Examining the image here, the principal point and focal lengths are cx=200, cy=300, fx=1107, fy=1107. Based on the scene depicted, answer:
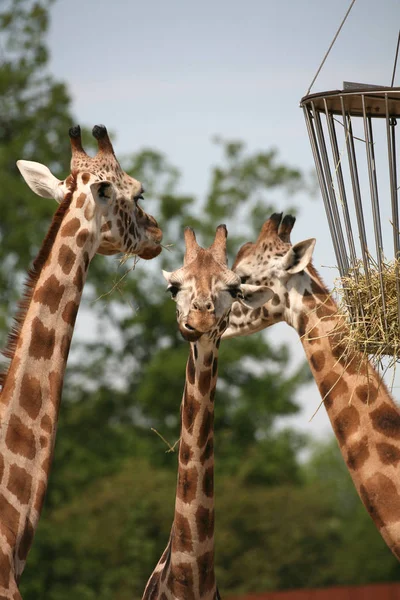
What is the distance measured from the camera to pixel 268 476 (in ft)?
78.5

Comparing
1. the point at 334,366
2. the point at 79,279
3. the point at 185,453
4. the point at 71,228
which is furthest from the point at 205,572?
the point at 71,228

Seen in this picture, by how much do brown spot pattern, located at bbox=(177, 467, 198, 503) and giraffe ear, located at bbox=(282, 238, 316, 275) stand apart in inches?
58.3

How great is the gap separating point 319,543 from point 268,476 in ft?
9.55

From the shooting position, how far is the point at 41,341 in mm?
5250

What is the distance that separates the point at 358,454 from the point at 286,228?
6.08 ft

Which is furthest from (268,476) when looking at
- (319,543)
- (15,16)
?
(15,16)

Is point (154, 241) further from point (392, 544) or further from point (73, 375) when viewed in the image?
point (73, 375)

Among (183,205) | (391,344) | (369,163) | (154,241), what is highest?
(183,205)

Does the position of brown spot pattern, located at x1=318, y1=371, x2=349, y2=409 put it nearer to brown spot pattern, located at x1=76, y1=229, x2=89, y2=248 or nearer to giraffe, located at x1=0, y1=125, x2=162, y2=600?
giraffe, located at x1=0, y1=125, x2=162, y2=600

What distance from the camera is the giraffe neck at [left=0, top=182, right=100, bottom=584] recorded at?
16.1ft

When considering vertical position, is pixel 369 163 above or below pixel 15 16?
below

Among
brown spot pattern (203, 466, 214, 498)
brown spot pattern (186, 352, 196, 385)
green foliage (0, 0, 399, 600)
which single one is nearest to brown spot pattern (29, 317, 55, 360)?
brown spot pattern (186, 352, 196, 385)

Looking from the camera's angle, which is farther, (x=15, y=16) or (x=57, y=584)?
(x=15, y=16)

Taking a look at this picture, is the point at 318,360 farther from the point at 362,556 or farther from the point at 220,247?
the point at 362,556
